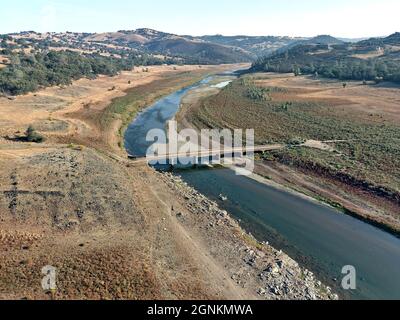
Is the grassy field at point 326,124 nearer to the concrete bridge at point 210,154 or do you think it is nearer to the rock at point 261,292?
the concrete bridge at point 210,154

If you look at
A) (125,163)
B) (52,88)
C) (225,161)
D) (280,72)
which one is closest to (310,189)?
(225,161)

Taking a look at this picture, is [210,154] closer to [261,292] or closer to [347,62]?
[261,292]

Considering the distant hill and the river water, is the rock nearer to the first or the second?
the river water

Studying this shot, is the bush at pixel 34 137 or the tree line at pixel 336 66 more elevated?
the tree line at pixel 336 66

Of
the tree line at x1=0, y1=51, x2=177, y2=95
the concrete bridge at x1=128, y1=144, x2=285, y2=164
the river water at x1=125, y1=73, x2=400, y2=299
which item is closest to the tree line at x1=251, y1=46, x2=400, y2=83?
the concrete bridge at x1=128, y1=144, x2=285, y2=164

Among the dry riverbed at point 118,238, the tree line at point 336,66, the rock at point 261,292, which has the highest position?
the tree line at point 336,66

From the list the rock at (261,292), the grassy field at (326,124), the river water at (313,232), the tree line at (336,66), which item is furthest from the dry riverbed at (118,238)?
the tree line at (336,66)
